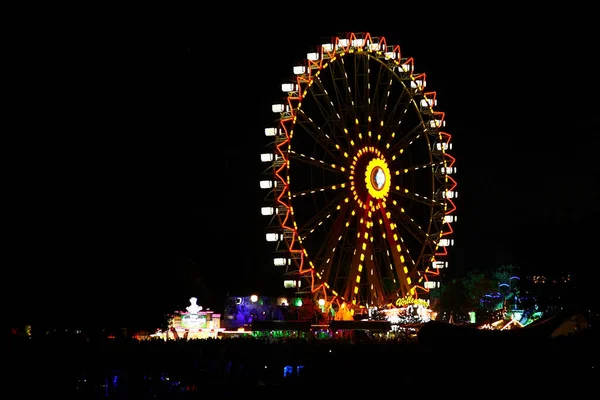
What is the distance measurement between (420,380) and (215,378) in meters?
3.95

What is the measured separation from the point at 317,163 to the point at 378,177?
11.7 ft

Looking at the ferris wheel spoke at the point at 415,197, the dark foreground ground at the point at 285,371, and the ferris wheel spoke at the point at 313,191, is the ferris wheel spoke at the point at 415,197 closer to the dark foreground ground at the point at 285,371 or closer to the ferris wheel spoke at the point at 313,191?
the ferris wheel spoke at the point at 313,191

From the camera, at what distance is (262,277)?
8219 cm

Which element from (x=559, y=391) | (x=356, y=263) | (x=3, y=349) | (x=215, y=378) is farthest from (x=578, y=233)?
(x=3, y=349)

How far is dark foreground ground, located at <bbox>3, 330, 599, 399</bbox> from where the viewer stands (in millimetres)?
17281

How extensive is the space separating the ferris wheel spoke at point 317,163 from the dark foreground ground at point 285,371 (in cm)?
2161

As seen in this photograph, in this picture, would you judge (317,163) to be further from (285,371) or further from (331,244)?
(285,371)

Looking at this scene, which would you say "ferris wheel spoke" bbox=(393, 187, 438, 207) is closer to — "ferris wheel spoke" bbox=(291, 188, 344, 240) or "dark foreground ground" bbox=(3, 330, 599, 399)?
"ferris wheel spoke" bbox=(291, 188, 344, 240)

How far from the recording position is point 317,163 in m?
42.0

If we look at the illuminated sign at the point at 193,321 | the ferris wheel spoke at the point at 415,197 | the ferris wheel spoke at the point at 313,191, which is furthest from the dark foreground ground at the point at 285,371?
the ferris wheel spoke at the point at 415,197

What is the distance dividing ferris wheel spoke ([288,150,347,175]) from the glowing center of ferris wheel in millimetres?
1576

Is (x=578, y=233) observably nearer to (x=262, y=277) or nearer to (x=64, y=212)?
(x=64, y=212)

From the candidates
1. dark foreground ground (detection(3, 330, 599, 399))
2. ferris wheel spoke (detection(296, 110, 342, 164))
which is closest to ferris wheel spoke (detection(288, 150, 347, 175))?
ferris wheel spoke (detection(296, 110, 342, 164))

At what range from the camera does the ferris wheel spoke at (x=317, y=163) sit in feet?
133
